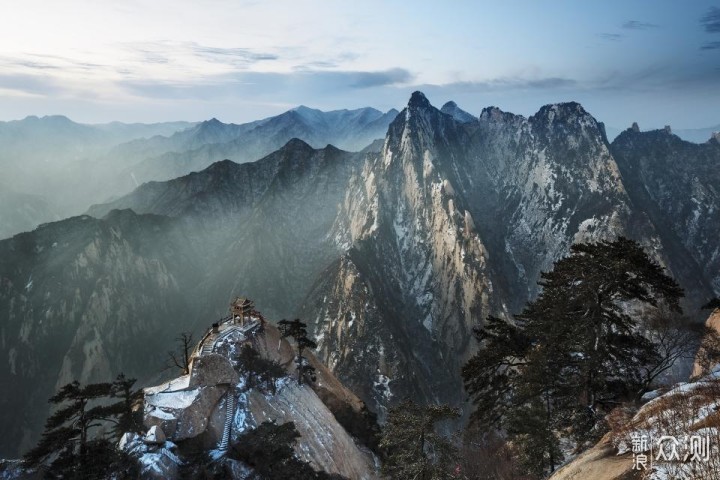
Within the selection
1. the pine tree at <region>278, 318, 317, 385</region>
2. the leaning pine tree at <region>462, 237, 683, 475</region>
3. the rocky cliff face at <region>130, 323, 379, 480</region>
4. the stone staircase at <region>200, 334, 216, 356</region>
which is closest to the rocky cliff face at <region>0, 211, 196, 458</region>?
the pine tree at <region>278, 318, 317, 385</region>

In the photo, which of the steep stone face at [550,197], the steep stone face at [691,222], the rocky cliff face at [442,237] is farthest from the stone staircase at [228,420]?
the steep stone face at [691,222]

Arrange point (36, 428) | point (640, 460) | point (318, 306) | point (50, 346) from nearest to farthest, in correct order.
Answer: point (640, 460) < point (36, 428) < point (50, 346) < point (318, 306)

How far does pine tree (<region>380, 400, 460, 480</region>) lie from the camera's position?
861 inches

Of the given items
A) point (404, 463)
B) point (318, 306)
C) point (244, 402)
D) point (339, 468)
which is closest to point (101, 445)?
point (244, 402)

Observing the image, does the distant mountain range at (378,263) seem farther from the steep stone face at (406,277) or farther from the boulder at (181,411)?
the boulder at (181,411)

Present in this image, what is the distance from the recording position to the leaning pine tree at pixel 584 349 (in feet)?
72.2

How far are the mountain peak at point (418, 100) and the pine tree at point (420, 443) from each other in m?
181

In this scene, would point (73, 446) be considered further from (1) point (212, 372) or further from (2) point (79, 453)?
(1) point (212, 372)

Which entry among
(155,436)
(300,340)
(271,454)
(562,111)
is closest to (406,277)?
(562,111)

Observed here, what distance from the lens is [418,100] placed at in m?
193

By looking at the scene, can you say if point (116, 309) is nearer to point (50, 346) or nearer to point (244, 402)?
point (50, 346)

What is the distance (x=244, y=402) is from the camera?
41562 millimetres

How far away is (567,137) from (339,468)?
18181cm

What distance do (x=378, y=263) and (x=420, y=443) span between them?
138 meters
